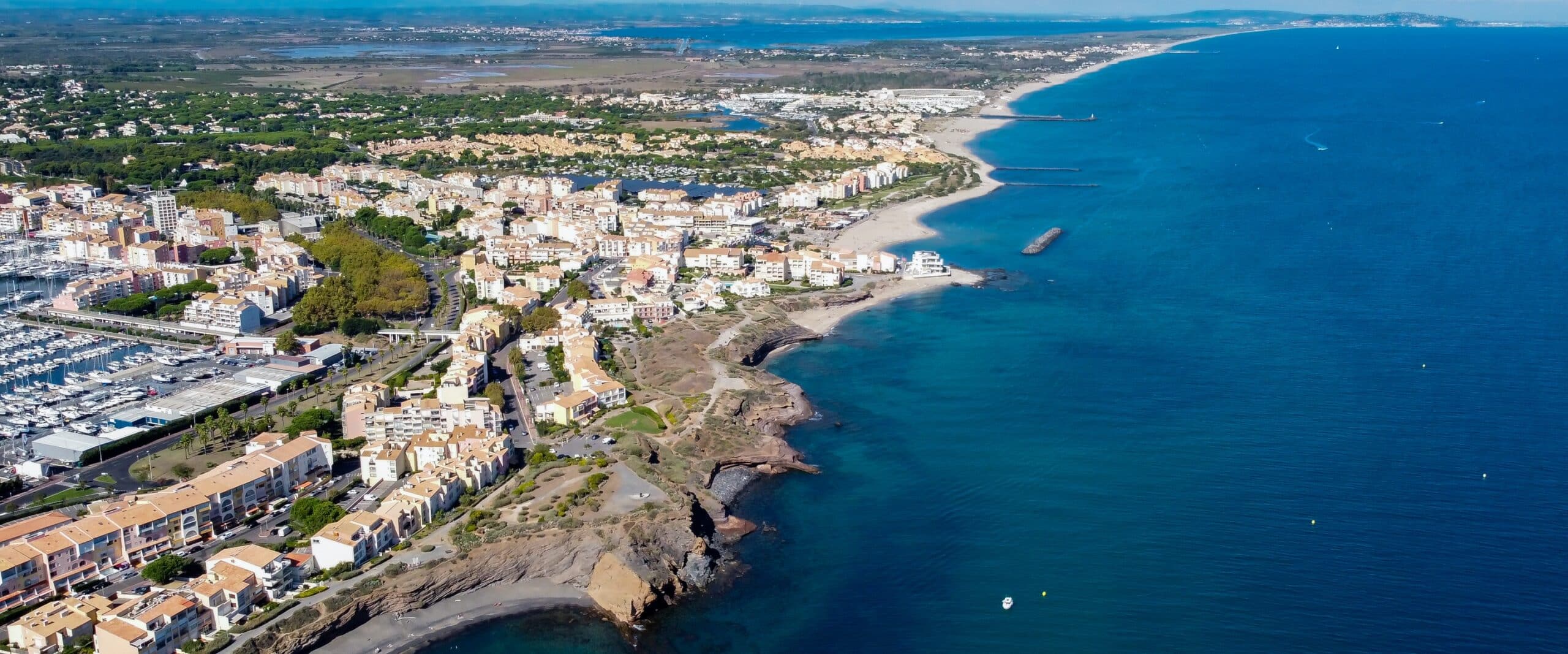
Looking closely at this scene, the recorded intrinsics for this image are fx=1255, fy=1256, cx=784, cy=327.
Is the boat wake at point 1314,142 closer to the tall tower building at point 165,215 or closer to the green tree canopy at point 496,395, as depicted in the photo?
the green tree canopy at point 496,395

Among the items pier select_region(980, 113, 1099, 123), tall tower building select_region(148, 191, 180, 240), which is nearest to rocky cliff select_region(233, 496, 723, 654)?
tall tower building select_region(148, 191, 180, 240)

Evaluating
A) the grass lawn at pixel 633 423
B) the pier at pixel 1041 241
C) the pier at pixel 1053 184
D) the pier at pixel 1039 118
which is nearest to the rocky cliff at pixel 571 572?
the grass lawn at pixel 633 423

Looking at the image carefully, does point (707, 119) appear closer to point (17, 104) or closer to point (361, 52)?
point (17, 104)

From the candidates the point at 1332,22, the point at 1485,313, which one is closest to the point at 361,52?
the point at 1485,313

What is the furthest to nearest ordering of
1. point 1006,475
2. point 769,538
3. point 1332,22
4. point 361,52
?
point 1332,22 → point 361,52 → point 1006,475 → point 769,538

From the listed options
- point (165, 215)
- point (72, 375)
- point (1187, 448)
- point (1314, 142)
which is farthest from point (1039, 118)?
point (72, 375)

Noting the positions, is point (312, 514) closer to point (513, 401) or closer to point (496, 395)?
point (496, 395)
